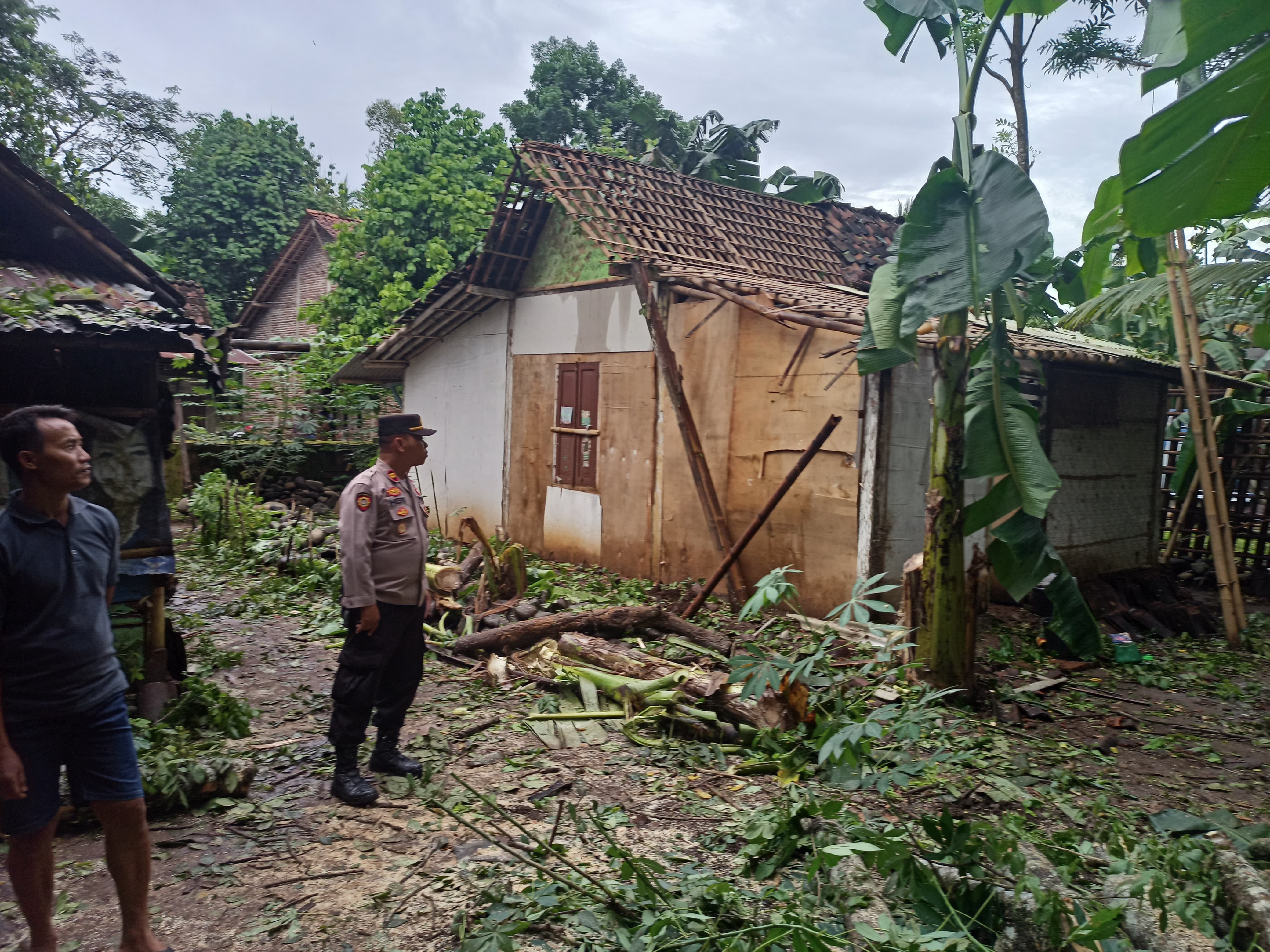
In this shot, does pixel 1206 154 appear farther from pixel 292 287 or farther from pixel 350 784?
pixel 292 287

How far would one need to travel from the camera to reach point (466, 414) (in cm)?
1188

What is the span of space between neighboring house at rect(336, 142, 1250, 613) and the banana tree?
108cm

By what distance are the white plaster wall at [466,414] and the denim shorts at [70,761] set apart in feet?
27.7

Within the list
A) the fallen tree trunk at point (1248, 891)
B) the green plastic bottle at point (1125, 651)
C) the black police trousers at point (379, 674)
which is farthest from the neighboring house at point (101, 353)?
the green plastic bottle at point (1125, 651)

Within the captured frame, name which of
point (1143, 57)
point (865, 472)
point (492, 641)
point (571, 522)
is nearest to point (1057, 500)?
point (865, 472)

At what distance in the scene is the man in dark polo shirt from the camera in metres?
2.65

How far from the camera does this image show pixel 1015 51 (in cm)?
1557

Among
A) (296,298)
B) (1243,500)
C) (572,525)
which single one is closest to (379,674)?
(572,525)

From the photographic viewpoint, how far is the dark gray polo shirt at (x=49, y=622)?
2645 mm

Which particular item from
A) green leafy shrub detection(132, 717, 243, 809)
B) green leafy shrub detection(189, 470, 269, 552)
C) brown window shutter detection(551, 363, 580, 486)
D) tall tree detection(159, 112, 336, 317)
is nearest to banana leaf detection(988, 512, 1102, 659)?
green leafy shrub detection(132, 717, 243, 809)

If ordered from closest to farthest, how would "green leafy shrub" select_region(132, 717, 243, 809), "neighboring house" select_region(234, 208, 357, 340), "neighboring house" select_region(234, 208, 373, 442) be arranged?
"green leafy shrub" select_region(132, 717, 243, 809) → "neighboring house" select_region(234, 208, 373, 442) → "neighboring house" select_region(234, 208, 357, 340)

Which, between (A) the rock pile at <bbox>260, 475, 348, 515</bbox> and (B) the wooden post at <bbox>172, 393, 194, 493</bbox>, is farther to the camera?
(A) the rock pile at <bbox>260, 475, 348, 515</bbox>

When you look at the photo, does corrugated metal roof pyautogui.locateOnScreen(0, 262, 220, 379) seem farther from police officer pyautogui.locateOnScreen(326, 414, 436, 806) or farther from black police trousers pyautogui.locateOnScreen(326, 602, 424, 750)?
black police trousers pyautogui.locateOnScreen(326, 602, 424, 750)

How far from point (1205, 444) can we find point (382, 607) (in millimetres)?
7088
